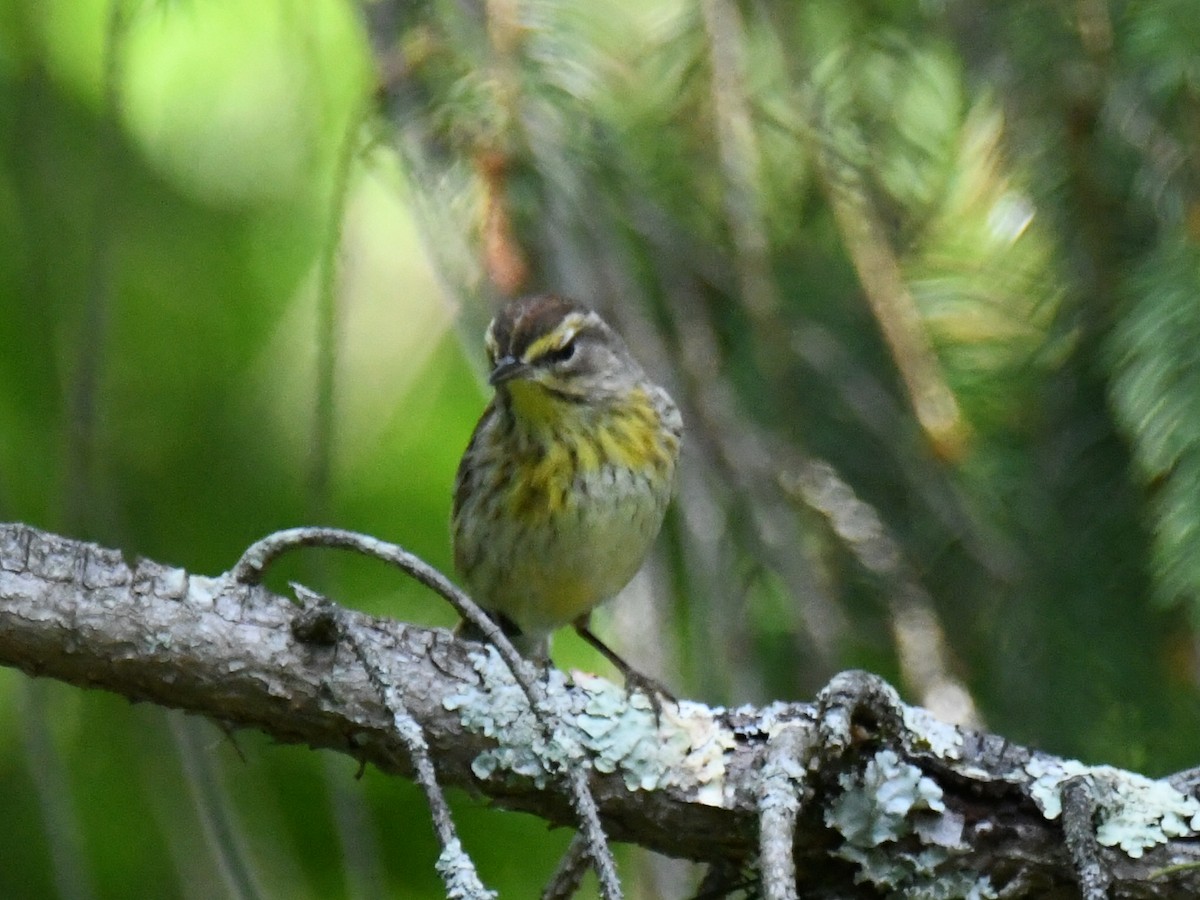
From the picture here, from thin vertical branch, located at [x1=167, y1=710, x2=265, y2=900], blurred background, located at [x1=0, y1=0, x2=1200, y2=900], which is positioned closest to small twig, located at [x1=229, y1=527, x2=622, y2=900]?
thin vertical branch, located at [x1=167, y1=710, x2=265, y2=900]

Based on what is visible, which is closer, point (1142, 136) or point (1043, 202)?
point (1142, 136)

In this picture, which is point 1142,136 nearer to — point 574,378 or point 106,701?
point 574,378

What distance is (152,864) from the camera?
11.7 ft

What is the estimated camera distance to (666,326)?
3.21 metres

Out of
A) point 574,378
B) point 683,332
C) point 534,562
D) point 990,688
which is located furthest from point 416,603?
point 990,688

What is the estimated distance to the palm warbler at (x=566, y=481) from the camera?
11.2ft

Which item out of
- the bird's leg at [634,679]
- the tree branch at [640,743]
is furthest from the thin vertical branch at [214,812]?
the bird's leg at [634,679]

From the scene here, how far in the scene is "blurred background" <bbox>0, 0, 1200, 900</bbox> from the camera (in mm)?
2688

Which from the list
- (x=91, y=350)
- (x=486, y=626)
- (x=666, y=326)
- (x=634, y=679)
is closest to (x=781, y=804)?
(x=486, y=626)

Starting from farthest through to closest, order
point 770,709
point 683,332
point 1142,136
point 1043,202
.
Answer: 1. point 683,332
2. point 1043,202
3. point 1142,136
4. point 770,709

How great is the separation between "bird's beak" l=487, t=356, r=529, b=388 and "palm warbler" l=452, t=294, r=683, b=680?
8 cm

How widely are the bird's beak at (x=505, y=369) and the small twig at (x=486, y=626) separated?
108cm

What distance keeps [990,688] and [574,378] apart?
1.11 m

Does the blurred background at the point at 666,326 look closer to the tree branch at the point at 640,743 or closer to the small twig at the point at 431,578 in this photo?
the tree branch at the point at 640,743
